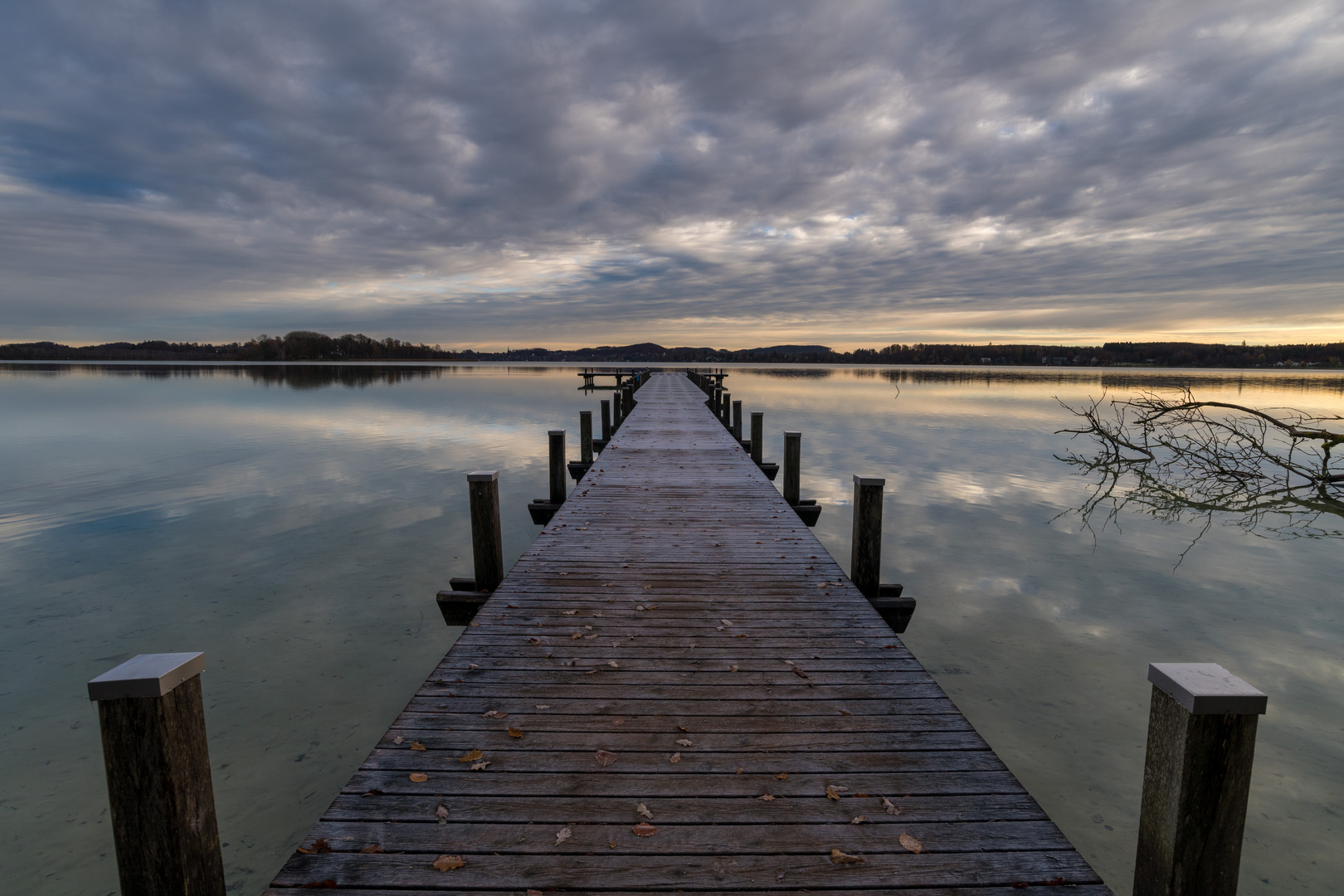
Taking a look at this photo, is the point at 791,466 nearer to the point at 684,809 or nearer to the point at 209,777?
the point at 684,809

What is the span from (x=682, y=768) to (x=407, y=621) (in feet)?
20.2

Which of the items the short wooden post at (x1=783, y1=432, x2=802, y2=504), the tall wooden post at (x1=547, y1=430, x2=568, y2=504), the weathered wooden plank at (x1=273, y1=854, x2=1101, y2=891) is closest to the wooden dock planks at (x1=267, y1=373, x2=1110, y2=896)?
the weathered wooden plank at (x1=273, y1=854, x2=1101, y2=891)

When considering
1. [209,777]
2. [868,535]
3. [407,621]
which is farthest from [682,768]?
[407,621]

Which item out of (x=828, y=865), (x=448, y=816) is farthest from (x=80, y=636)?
(x=828, y=865)

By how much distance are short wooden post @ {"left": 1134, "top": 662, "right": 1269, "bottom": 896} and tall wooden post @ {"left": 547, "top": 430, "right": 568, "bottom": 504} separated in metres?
9.14

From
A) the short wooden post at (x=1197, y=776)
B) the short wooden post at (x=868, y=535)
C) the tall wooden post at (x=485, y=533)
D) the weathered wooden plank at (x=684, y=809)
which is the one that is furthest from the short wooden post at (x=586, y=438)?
the short wooden post at (x=1197, y=776)

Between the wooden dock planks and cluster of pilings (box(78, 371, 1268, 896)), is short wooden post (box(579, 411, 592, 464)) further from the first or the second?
cluster of pilings (box(78, 371, 1268, 896))

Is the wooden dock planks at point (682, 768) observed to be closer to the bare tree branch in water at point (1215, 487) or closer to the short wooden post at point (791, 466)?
the short wooden post at point (791, 466)

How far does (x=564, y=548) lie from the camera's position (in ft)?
21.6

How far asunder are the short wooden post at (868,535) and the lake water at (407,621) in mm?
1425

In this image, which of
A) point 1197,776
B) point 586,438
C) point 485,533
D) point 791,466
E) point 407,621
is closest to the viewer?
point 1197,776

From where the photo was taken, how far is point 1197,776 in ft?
6.91

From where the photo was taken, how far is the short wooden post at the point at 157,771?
2.10m

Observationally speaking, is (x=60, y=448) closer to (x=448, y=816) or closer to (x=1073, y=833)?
(x=448, y=816)
